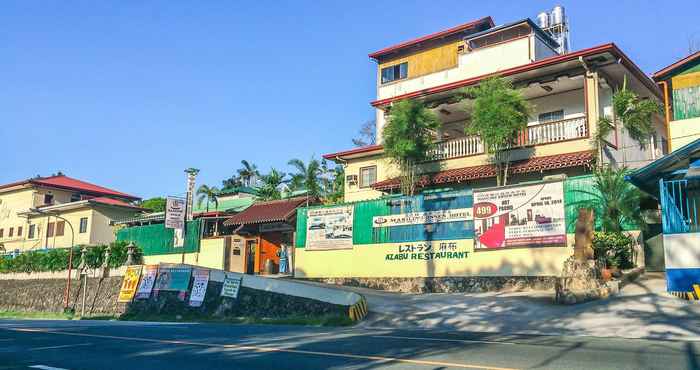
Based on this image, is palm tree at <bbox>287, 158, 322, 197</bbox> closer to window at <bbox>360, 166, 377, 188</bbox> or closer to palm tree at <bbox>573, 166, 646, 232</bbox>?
window at <bbox>360, 166, 377, 188</bbox>

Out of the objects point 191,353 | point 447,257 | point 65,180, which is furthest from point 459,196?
point 65,180

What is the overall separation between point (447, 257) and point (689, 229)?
8.61m

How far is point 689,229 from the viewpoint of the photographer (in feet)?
49.5

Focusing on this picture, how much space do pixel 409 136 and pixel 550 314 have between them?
41.2ft

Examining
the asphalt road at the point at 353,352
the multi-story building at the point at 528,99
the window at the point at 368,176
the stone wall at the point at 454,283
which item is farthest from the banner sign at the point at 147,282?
the asphalt road at the point at 353,352

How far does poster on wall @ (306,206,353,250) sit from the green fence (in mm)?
10708

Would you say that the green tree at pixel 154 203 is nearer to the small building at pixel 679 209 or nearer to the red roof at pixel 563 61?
the red roof at pixel 563 61

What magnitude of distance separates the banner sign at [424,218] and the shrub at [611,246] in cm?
477

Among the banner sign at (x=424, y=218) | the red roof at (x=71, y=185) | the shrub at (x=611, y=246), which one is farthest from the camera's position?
Result: the red roof at (x=71, y=185)

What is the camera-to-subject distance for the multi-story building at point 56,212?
46.6 metres

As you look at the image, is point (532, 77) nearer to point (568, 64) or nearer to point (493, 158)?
point (568, 64)

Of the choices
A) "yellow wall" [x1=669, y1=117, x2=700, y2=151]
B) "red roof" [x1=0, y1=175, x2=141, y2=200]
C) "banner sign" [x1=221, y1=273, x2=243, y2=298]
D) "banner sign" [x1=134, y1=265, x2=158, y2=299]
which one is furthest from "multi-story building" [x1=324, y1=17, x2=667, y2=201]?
"red roof" [x1=0, y1=175, x2=141, y2=200]

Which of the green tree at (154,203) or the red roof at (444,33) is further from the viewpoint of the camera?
the green tree at (154,203)

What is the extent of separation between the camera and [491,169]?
24.4m
